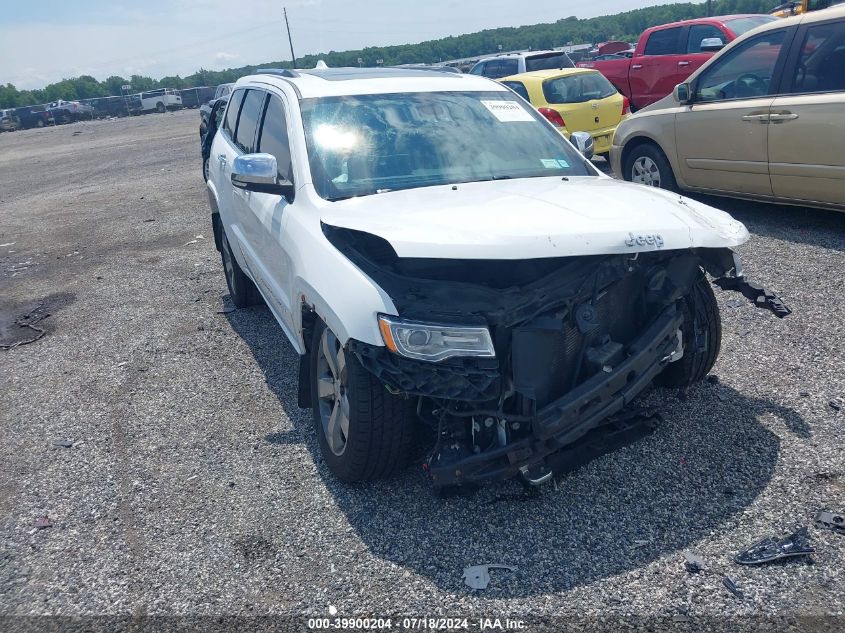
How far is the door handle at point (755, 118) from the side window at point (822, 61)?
32 centimetres

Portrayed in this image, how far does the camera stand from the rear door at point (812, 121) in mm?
6270

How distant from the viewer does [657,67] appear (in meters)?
13.5

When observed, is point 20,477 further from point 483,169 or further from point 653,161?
point 653,161

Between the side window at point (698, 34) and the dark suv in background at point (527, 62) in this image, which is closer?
the side window at point (698, 34)

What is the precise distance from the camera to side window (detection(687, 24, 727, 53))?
12.6 meters

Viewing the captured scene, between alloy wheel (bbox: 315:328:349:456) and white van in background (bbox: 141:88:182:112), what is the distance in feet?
176

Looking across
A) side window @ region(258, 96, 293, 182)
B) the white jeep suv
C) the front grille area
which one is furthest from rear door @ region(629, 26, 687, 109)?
the front grille area

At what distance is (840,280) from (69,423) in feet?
18.7

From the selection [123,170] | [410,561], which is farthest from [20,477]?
[123,170]

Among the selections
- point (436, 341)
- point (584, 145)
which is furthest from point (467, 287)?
point (584, 145)

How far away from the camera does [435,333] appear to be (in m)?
3.00

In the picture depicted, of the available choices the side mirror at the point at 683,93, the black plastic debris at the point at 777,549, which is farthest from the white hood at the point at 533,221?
the side mirror at the point at 683,93

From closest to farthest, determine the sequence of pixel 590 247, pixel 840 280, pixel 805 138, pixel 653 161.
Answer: pixel 590 247 → pixel 840 280 → pixel 805 138 → pixel 653 161

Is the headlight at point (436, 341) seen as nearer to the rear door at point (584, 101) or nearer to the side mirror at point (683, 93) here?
the side mirror at point (683, 93)
